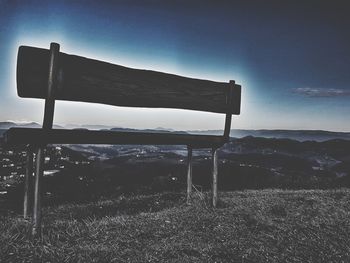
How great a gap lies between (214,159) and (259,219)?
1309 mm

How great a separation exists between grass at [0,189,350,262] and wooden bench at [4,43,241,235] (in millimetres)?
415

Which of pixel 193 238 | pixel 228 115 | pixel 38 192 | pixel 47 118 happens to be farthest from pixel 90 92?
pixel 228 115

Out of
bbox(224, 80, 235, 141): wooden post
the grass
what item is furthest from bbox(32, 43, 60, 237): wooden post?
bbox(224, 80, 235, 141): wooden post

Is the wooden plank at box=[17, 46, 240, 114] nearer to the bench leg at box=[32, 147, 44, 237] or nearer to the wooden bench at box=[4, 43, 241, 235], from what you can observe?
the wooden bench at box=[4, 43, 241, 235]

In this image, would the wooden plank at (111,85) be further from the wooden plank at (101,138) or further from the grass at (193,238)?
the grass at (193,238)

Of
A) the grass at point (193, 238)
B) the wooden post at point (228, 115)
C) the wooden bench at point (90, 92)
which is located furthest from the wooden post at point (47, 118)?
the wooden post at point (228, 115)

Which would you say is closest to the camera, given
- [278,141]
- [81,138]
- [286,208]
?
[81,138]

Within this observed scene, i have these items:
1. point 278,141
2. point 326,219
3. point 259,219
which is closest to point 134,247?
point 259,219

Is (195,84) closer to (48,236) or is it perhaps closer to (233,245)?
(233,245)

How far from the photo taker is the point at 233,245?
3.17 metres

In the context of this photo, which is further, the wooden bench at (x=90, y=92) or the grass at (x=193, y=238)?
the wooden bench at (x=90, y=92)

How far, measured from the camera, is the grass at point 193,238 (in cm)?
277

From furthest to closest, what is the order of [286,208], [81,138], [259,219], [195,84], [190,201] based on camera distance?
1. [190,201]
2. [286,208]
3. [195,84]
4. [259,219]
5. [81,138]

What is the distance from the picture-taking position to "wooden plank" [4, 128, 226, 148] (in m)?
3.05
